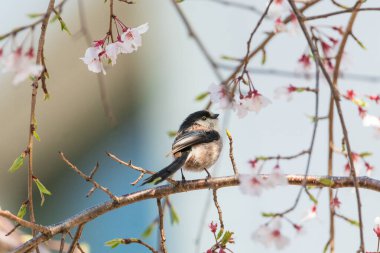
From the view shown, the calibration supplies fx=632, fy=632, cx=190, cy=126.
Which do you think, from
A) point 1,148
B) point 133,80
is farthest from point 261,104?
point 133,80

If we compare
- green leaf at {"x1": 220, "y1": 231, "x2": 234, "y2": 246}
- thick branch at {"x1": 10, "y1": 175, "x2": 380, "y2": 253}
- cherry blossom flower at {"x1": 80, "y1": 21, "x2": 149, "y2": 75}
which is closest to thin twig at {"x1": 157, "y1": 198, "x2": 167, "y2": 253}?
thick branch at {"x1": 10, "y1": 175, "x2": 380, "y2": 253}

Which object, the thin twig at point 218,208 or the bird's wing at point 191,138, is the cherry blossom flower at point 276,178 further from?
the bird's wing at point 191,138

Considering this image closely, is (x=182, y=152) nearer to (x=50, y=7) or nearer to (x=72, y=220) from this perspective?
(x=72, y=220)

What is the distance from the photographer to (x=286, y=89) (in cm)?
235

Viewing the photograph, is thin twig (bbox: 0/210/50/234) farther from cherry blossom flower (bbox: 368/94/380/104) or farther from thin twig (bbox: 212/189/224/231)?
cherry blossom flower (bbox: 368/94/380/104)

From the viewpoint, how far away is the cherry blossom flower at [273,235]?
6.05 ft

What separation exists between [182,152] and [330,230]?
118cm

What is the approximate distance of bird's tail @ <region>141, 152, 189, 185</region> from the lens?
2.29 metres

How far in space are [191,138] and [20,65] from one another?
1.52m

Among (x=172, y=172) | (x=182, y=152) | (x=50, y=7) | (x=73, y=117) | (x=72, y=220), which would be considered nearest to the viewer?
(x=50, y=7)

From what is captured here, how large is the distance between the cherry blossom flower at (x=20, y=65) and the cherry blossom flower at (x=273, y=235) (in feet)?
2.72

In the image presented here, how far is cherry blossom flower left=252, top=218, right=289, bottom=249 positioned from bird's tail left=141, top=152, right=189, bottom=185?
51 centimetres

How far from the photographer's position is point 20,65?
2.01m

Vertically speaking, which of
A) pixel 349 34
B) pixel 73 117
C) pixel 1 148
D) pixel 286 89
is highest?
pixel 73 117
